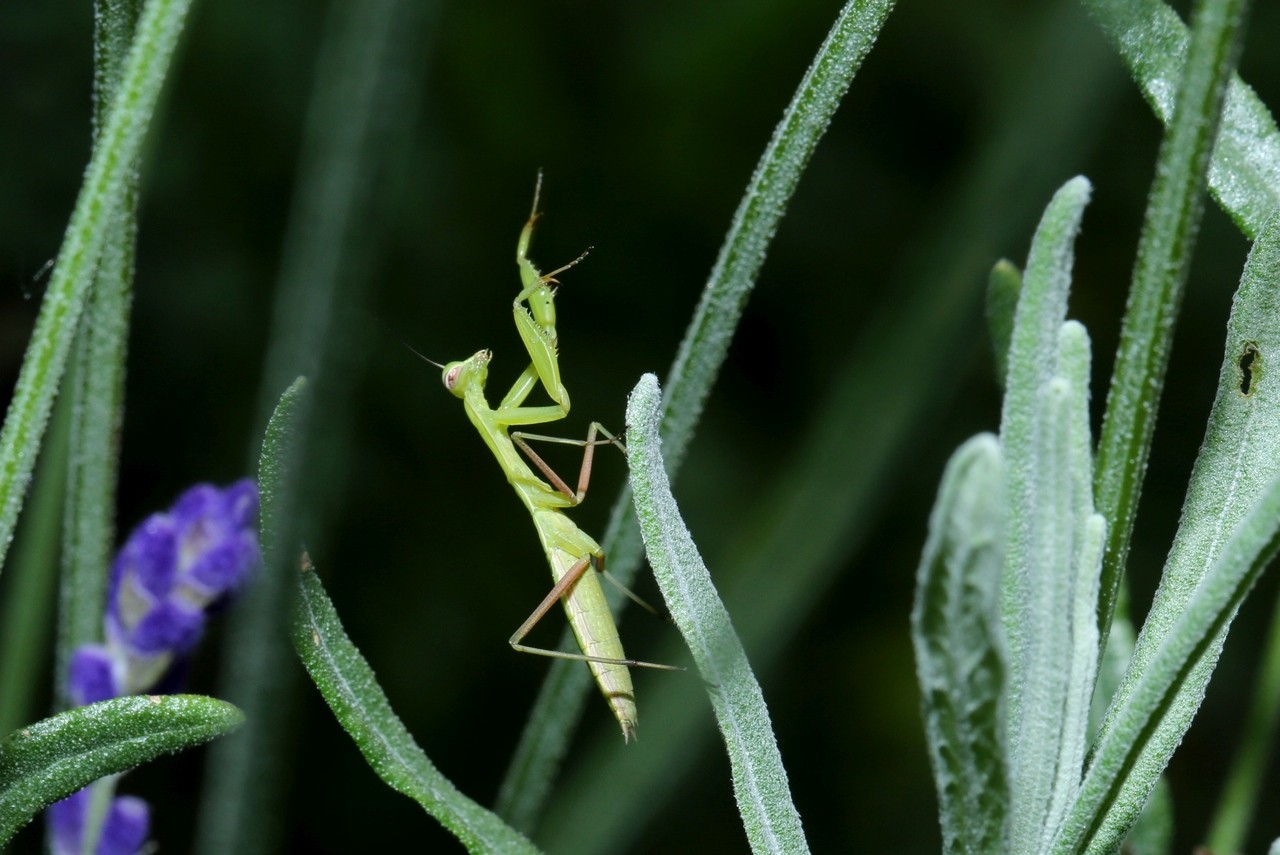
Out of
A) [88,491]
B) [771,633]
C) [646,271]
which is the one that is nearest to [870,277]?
[646,271]

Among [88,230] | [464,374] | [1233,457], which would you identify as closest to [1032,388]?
[1233,457]

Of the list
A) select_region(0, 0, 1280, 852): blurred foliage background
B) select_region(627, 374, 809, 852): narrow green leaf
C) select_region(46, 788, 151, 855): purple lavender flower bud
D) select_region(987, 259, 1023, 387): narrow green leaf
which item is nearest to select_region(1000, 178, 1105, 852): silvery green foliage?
select_region(627, 374, 809, 852): narrow green leaf

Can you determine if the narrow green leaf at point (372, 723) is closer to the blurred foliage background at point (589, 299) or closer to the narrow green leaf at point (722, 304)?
the narrow green leaf at point (722, 304)

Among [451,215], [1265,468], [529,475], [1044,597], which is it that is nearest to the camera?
[1044,597]

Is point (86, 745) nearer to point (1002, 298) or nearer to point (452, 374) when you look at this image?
Answer: point (1002, 298)

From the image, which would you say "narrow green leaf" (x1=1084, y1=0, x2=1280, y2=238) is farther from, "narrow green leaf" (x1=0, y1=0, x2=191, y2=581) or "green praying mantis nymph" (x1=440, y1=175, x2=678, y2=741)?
"narrow green leaf" (x1=0, y1=0, x2=191, y2=581)

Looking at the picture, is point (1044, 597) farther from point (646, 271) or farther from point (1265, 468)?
point (646, 271)
